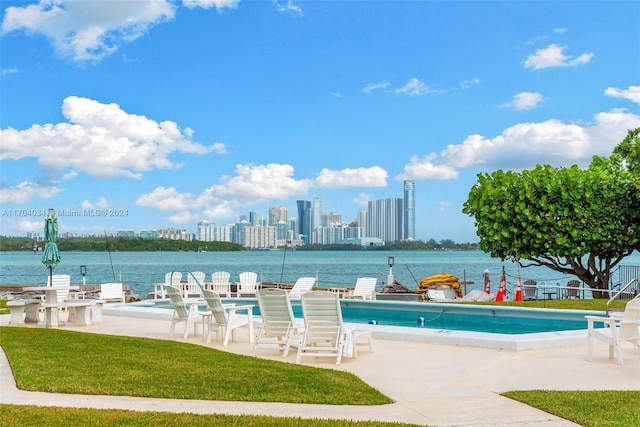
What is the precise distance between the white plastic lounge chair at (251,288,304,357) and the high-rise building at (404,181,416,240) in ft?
219

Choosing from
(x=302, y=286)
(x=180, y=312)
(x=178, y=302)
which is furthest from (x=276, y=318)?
(x=302, y=286)

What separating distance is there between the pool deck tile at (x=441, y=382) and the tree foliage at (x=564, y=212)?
1092cm

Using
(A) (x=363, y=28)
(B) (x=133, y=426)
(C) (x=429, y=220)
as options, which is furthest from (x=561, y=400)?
(C) (x=429, y=220)

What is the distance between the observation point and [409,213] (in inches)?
3004

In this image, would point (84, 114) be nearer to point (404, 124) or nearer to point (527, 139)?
point (404, 124)

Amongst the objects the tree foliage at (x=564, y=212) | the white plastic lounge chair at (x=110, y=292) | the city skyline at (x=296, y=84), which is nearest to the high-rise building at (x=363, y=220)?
the city skyline at (x=296, y=84)

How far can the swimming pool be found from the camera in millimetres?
14164

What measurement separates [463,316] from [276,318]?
Result: 7679 mm

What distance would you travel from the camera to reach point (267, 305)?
944cm

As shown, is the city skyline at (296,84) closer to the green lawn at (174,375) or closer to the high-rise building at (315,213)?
the green lawn at (174,375)

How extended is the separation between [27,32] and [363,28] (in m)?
11.4

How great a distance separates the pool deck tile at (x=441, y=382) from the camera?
5.57 metres

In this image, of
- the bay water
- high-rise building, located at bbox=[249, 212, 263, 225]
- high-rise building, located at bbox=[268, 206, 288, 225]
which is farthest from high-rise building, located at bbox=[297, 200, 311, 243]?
high-rise building, located at bbox=[249, 212, 263, 225]

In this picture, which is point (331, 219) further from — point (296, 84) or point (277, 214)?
point (296, 84)
